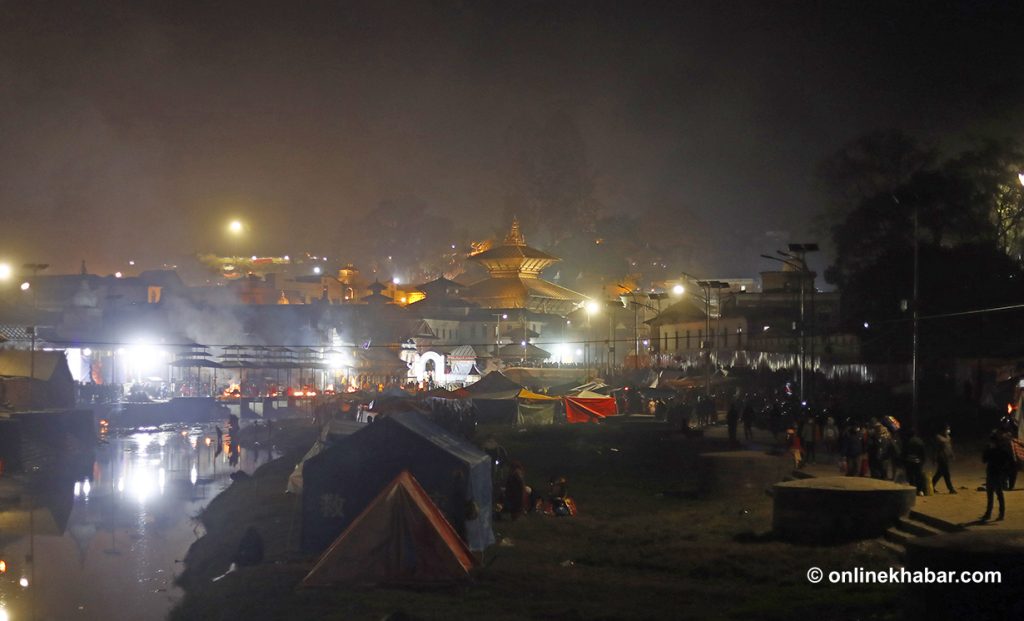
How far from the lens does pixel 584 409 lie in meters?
45.3

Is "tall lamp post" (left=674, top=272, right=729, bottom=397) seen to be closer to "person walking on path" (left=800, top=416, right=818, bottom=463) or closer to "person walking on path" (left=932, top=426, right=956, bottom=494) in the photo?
"person walking on path" (left=800, top=416, right=818, bottom=463)

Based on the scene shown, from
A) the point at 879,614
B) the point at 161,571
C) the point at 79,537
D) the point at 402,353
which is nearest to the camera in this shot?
the point at 879,614

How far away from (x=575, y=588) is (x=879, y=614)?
15.1 ft

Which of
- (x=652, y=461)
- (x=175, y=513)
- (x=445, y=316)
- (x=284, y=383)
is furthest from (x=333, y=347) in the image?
(x=652, y=461)

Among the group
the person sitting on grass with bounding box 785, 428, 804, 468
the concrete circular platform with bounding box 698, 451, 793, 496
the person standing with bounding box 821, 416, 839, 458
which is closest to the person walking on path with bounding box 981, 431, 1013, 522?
the concrete circular platform with bounding box 698, 451, 793, 496

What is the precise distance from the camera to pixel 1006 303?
40.2 m

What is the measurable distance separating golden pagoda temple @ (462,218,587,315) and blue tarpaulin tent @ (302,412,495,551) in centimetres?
6701

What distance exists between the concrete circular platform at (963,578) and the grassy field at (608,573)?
154cm

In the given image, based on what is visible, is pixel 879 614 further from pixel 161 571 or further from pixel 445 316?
pixel 445 316

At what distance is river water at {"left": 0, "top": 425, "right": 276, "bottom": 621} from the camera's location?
68.9 ft

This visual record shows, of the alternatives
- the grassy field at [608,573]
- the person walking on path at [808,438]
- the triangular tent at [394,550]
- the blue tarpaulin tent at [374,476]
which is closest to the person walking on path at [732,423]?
the person walking on path at [808,438]

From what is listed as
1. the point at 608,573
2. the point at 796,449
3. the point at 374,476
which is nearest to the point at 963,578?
the point at 608,573

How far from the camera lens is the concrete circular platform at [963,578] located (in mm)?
9930

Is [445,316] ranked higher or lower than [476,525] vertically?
higher
